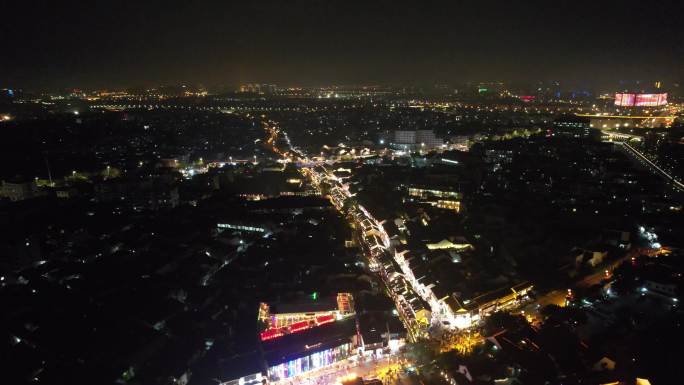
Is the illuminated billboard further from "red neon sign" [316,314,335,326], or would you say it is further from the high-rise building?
"red neon sign" [316,314,335,326]

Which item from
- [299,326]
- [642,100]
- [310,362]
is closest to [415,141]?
[299,326]

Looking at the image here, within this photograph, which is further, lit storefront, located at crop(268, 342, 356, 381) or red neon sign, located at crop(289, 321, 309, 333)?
red neon sign, located at crop(289, 321, 309, 333)

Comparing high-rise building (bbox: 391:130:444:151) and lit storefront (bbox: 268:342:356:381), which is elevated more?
high-rise building (bbox: 391:130:444:151)

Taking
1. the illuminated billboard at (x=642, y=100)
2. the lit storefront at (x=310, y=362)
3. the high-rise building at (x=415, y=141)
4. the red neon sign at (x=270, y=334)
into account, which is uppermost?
the illuminated billboard at (x=642, y=100)

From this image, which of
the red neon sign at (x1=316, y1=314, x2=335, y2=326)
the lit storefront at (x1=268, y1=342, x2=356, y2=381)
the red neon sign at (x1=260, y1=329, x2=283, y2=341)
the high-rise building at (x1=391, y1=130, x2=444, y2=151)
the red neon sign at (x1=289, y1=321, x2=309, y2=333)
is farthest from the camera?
the high-rise building at (x1=391, y1=130, x2=444, y2=151)

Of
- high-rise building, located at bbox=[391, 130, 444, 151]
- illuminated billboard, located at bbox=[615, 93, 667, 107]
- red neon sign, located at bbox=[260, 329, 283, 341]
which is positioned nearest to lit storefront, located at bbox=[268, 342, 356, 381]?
red neon sign, located at bbox=[260, 329, 283, 341]

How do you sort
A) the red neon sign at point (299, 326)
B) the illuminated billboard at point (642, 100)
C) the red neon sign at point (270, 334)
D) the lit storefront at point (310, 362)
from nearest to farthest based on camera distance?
1. the lit storefront at point (310, 362)
2. the red neon sign at point (270, 334)
3. the red neon sign at point (299, 326)
4. the illuminated billboard at point (642, 100)

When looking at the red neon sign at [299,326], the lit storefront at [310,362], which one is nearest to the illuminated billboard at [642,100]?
the red neon sign at [299,326]

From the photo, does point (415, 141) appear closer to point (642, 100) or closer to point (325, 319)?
point (325, 319)

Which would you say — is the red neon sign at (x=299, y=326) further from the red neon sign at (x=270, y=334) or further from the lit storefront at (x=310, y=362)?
the lit storefront at (x=310, y=362)

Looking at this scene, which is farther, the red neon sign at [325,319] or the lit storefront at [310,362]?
the red neon sign at [325,319]

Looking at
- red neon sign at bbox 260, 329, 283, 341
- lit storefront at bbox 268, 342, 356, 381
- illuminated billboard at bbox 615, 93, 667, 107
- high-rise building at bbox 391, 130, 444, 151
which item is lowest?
lit storefront at bbox 268, 342, 356, 381

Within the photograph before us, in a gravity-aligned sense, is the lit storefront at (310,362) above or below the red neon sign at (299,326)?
below
